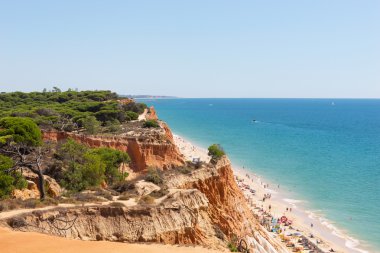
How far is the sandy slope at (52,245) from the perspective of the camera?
13.1 meters

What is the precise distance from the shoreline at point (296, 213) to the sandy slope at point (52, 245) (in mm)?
26705

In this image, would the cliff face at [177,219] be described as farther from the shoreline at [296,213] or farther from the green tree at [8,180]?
the shoreline at [296,213]

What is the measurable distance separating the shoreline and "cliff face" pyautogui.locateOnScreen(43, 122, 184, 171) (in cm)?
1398

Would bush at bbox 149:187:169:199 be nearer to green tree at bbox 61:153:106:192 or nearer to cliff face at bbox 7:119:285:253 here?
cliff face at bbox 7:119:285:253

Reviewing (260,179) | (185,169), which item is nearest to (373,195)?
(260,179)

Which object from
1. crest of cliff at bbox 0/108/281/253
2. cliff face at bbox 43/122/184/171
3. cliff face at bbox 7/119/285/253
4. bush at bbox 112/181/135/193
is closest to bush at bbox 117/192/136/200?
crest of cliff at bbox 0/108/281/253

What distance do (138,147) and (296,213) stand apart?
74.8 feet

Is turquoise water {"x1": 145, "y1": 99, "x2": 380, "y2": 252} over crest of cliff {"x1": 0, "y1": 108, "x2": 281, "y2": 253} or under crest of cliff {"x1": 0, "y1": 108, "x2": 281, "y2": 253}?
under

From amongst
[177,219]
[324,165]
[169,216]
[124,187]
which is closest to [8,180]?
[124,187]

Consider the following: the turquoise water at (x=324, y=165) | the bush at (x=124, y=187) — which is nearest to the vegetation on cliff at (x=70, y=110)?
the bush at (x=124, y=187)

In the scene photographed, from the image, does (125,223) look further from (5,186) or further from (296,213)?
(296,213)

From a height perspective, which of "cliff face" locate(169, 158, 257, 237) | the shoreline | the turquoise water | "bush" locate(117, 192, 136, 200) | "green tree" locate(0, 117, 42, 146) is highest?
"green tree" locate(0, 117, 42, 146)

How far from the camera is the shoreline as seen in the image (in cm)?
3788

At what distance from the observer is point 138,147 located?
1550 inches
